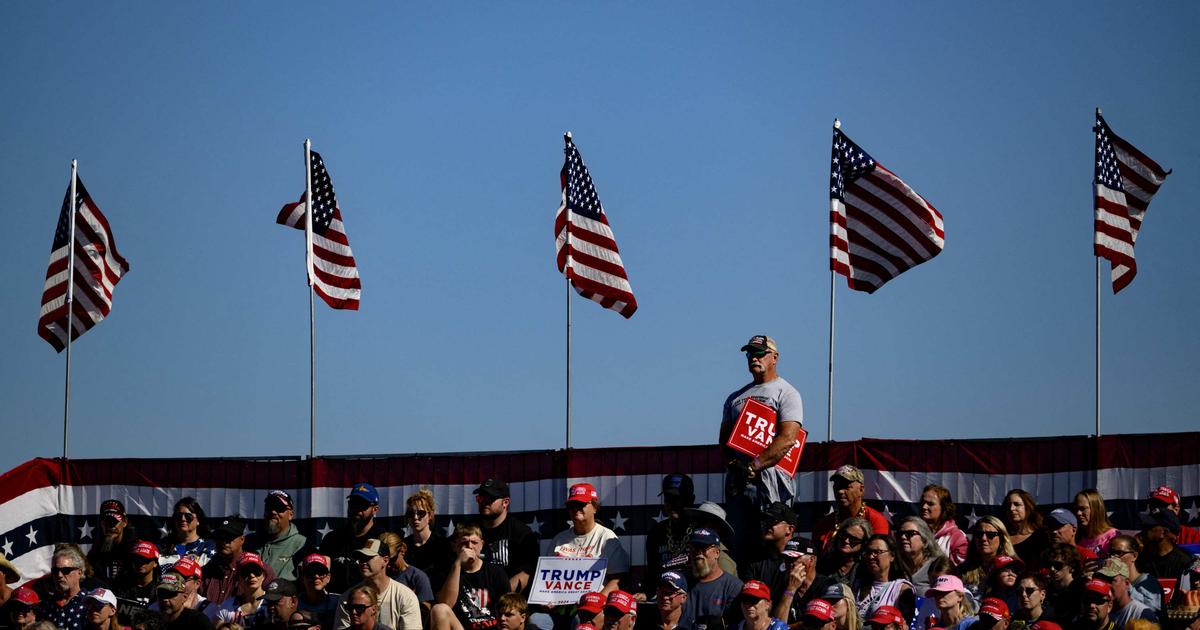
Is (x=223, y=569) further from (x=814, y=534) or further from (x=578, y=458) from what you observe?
(x=814, y=534)

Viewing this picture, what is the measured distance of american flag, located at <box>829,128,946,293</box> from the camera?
17.0m

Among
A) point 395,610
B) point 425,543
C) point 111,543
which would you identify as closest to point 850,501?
point 425,543

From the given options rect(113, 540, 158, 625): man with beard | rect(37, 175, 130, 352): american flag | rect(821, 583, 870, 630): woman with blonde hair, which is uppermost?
rect(37, 175, 130, 352): american flag

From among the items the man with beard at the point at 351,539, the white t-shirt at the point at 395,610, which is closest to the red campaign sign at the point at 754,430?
the white t-shirt at the point at 395,610

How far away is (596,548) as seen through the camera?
47.2 ft

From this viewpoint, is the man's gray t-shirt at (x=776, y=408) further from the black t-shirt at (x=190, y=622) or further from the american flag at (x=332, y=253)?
the american flag at (x=332, y=253)

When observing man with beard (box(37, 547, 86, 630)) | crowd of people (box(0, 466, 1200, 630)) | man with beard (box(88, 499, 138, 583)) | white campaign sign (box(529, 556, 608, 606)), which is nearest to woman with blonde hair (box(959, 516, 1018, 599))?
crowd of people (box(0, 466, 1200, 630))

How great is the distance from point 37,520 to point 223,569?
3.84 metres

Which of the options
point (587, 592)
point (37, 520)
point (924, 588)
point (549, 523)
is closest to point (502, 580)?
point (587, 592)

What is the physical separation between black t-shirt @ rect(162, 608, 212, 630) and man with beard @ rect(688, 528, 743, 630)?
398 cm

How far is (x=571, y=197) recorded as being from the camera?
1823 cm

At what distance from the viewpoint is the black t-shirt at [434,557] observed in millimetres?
14242

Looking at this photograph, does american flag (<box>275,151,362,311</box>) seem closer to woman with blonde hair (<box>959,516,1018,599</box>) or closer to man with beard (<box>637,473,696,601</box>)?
man with beard (<box>637,473,696,601</box>)

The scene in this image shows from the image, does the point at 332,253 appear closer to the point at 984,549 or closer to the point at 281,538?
the point at 281,538
